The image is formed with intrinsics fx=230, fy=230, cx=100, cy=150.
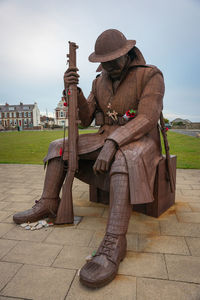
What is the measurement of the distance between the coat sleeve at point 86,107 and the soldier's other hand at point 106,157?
0.88 m

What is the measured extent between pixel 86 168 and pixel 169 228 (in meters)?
1.32

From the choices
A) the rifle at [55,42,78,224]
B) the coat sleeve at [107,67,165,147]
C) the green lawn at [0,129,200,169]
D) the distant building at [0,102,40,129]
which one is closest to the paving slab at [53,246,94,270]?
the rifle at [55,42,78,224]

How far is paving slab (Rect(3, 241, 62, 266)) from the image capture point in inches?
83.6

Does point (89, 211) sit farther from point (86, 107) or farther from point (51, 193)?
point (86, 107)

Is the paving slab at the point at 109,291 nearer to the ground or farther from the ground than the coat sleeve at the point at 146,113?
nearer to the ground

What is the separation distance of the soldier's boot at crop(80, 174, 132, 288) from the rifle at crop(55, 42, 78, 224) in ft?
2.14

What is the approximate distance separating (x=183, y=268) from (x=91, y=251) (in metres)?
0.86

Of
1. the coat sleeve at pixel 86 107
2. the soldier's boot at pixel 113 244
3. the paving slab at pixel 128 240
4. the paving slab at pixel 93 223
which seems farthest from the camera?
the coat sleeve at pixel 86 107

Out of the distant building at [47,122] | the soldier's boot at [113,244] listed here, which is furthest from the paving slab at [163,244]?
the distant building at [47,122]

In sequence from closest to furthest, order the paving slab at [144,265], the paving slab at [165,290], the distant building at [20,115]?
1. the paving slab at [165,290]
2. the paving slab at [144,265]
3. the distant building at [20,115]

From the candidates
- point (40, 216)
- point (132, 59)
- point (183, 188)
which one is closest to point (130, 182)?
point (40, 216)

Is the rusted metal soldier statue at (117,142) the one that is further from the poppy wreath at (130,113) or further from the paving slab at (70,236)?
the paving slab at (70,236)

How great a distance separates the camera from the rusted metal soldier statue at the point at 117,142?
210cm

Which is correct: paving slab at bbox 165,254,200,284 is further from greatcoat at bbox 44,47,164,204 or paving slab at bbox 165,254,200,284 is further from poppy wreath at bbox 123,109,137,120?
poppy wreath at bbox 123,109,137,120
